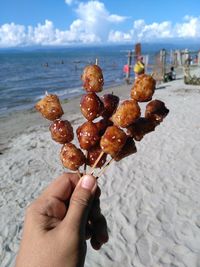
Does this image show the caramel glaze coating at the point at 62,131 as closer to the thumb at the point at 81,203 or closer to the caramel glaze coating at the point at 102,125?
the caramel glaze coating at the point at 102,125

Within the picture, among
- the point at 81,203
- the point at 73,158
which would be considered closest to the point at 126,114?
the point at 73,158

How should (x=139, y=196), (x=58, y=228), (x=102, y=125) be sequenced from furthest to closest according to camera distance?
(x=139, y=196) → (x=102, y=125) → (x=58, y=228)

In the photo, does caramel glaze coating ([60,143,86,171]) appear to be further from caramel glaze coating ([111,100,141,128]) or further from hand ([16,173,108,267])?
caramel glaze coating ([111,100,141,128])

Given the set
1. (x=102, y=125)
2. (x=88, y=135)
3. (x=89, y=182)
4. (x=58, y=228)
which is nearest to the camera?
(x=58, y=228)

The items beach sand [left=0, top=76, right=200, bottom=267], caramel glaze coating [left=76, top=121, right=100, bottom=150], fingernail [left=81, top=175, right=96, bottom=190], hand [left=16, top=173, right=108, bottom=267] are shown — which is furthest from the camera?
beach sand [left=0, top=76, right=200, bottom=267]

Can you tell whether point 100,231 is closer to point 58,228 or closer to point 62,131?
point 58,228

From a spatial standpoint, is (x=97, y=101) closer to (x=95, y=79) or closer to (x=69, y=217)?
(x=95, y=79)

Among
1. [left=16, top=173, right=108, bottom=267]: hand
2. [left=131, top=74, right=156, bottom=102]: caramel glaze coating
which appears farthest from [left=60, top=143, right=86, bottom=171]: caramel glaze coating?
[left=131, top=74, right=156, bottom=102]: caramel glaze coating

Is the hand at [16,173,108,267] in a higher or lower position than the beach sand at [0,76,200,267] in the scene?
higher
